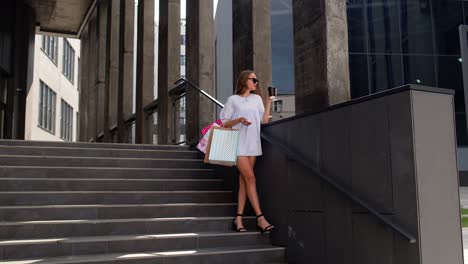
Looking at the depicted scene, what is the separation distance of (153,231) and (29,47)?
20.7 meters

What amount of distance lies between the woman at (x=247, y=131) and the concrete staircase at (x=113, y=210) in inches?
14.2

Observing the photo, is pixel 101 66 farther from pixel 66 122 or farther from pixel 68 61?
pixel 68 61

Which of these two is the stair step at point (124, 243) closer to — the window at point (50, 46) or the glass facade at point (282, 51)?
the glass facade at point (282, 51)

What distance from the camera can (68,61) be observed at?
40.5 metres

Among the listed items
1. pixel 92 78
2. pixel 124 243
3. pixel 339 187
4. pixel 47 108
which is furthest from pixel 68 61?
pixel 339 187

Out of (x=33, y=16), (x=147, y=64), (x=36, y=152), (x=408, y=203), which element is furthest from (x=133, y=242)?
(x=33, y=16)

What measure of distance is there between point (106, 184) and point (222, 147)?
6.61 ft

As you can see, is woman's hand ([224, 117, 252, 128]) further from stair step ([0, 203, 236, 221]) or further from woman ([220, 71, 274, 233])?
stair step ([0, 203, 236, 221])

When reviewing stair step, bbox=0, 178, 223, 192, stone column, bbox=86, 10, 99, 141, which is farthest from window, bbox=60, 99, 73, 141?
stair step, bbox=0, 178, 223, 192

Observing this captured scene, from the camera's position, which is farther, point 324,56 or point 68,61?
point 68,61

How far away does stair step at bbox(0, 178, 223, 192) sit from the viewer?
657 centimetres

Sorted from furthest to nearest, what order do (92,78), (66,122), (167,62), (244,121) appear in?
(66,122)
(92,78)
(167,62)
(244,121)

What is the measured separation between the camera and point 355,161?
4.73m

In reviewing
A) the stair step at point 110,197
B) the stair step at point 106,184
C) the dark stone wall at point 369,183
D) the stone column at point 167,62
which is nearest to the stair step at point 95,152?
the stair step at point 106,184
